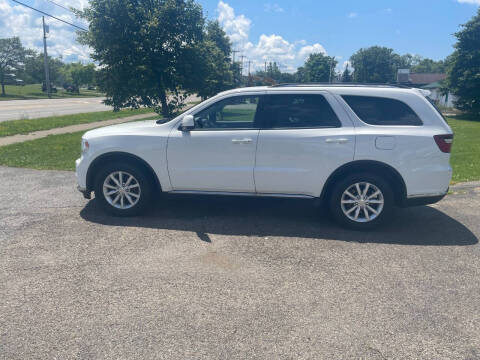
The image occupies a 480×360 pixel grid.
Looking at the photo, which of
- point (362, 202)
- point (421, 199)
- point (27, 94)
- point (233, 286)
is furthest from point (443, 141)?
point (27, 94)

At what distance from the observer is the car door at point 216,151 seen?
5148 mm

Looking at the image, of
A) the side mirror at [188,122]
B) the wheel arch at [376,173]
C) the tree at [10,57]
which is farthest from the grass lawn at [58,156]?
the tree at [10,57]

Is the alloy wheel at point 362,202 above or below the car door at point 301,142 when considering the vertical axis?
below

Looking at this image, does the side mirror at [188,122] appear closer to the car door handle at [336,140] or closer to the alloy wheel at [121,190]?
A: the alloy wheel at [121,190]

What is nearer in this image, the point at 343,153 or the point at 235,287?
the point at 235,287

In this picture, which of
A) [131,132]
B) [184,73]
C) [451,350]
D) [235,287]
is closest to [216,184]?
[131,132]

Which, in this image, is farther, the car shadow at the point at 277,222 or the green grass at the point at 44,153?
the green grass at the point at 44,153

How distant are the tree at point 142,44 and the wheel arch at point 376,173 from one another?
7742 mm

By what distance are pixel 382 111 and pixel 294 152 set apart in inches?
49.0

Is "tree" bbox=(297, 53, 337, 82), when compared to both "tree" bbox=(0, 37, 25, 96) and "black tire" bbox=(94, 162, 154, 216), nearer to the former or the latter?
"tree" bbox=(0, 37, 25, 96)

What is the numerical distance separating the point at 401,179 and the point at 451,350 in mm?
2527

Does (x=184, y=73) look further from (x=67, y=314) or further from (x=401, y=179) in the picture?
(x=67, y=314)

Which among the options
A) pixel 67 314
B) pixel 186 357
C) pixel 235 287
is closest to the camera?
pixel 186 357

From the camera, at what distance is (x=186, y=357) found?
269 cm
